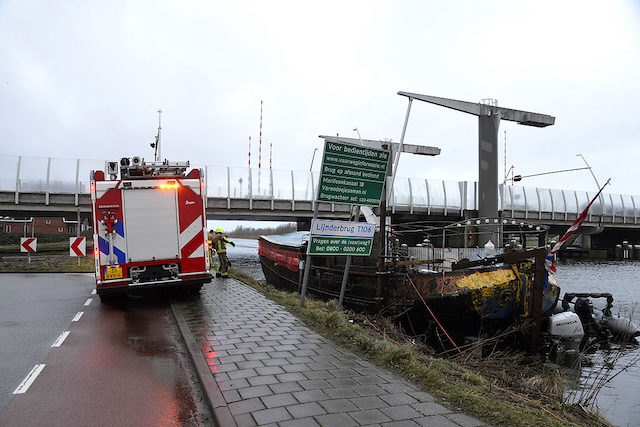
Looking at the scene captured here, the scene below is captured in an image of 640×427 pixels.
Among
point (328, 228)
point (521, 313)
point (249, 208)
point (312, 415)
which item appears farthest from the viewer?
point (249, 208)

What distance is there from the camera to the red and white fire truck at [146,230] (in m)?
9.50

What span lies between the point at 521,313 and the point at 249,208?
22.1 m

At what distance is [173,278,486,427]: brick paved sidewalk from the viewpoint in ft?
12.5

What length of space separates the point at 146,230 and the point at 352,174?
4.40 metres

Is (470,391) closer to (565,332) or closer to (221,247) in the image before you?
(565,332)

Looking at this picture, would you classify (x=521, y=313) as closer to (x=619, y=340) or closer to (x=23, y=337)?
(x=619, y=340)

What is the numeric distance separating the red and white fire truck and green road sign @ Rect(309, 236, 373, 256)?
2.75 metres

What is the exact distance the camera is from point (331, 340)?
663cm

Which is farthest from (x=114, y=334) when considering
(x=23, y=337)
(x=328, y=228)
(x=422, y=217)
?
(x=422, y=217)

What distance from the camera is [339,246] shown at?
9133mm

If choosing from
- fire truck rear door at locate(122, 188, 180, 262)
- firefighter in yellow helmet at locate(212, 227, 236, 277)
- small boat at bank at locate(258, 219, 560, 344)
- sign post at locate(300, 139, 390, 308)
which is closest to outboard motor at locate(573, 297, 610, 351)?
small boat at bank at locate(258, 219, 560, 344)

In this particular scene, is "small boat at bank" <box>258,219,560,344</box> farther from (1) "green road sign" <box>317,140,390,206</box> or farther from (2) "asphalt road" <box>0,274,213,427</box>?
(2) "asphalt road" <box>0,274,213,427</box>

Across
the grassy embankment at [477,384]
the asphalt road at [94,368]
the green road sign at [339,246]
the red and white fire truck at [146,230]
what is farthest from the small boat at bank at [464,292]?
the asphalt road at [94,368]

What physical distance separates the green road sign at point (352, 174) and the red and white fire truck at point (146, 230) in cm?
302
